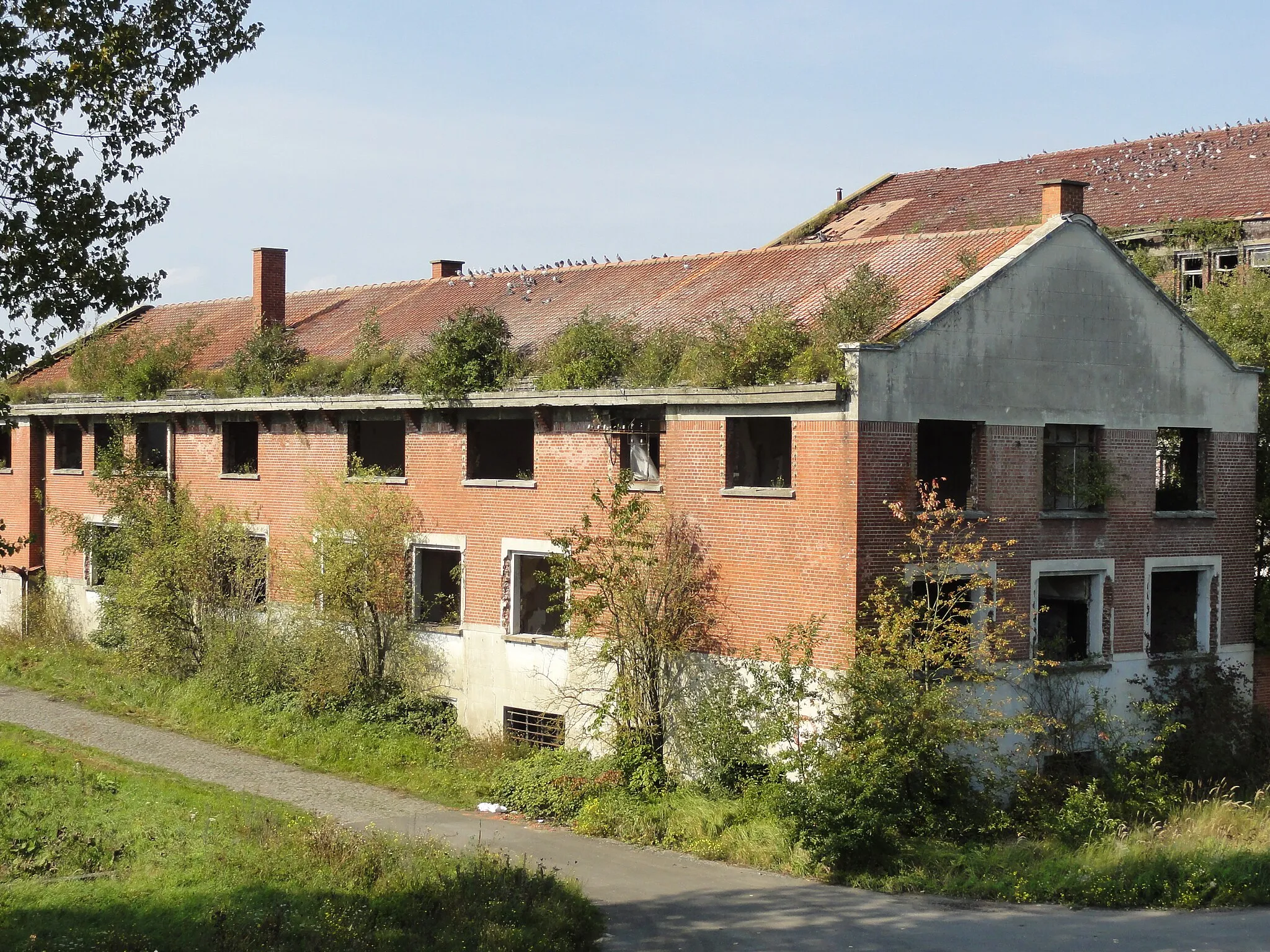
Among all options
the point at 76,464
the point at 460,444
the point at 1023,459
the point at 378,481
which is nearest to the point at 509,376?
the point at 460,444

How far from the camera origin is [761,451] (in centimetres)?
2089

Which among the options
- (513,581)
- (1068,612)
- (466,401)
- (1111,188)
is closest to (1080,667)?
(1068,612)

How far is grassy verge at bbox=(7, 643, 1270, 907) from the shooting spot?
16297 millimetres

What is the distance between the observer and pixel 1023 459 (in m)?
20.4

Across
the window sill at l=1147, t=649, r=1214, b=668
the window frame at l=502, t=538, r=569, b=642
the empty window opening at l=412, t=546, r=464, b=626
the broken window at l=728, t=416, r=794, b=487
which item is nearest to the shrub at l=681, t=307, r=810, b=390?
the broken window at l=728, t=416, r=794, b=487

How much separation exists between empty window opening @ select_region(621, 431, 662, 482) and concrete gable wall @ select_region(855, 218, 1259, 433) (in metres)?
4.03

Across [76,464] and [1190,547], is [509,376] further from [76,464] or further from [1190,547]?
[76,464]

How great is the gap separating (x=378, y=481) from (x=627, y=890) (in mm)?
10483

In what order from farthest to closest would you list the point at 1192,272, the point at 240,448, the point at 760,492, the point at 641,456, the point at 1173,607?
the point at 1192,272 < the point at 240,448 < the point at 1173,607 < the point at 641,456 < the point at 760,492

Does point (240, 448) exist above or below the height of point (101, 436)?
below

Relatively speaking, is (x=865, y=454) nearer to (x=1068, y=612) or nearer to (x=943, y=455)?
(x=943, y=455)

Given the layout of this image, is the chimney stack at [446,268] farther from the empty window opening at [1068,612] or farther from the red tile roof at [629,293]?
the empty window opening at [1068,612]

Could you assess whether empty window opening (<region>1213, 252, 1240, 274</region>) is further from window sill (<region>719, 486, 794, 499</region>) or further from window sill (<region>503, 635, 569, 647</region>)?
window sill (<region>503, 635, 569, 647</region>)

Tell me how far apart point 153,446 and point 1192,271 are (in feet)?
80.1
